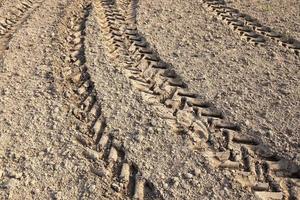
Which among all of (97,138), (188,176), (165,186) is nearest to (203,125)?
(188,176)

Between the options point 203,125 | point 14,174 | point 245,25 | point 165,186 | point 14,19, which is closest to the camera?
point 165,186

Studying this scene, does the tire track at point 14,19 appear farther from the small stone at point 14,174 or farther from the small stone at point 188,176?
the small stone at point 188,176

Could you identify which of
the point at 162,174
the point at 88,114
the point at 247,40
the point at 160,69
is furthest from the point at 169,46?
the point at 162,174

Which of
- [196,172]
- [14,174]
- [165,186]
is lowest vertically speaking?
[14,174]

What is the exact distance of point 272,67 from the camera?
513 cm

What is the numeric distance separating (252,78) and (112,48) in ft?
6.38

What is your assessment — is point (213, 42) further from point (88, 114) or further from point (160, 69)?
point (88, 114)

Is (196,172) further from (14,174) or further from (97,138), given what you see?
(14,174)

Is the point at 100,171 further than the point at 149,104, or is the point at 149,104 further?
the point at 149,104

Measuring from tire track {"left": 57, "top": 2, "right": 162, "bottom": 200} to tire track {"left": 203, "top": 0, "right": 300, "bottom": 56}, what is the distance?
90.3 inches

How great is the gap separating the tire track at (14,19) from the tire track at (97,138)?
939 millimetres

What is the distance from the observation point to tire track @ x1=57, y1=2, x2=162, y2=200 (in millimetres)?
3613

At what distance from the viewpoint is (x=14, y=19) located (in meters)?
6.45

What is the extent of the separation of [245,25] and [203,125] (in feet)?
8.26
